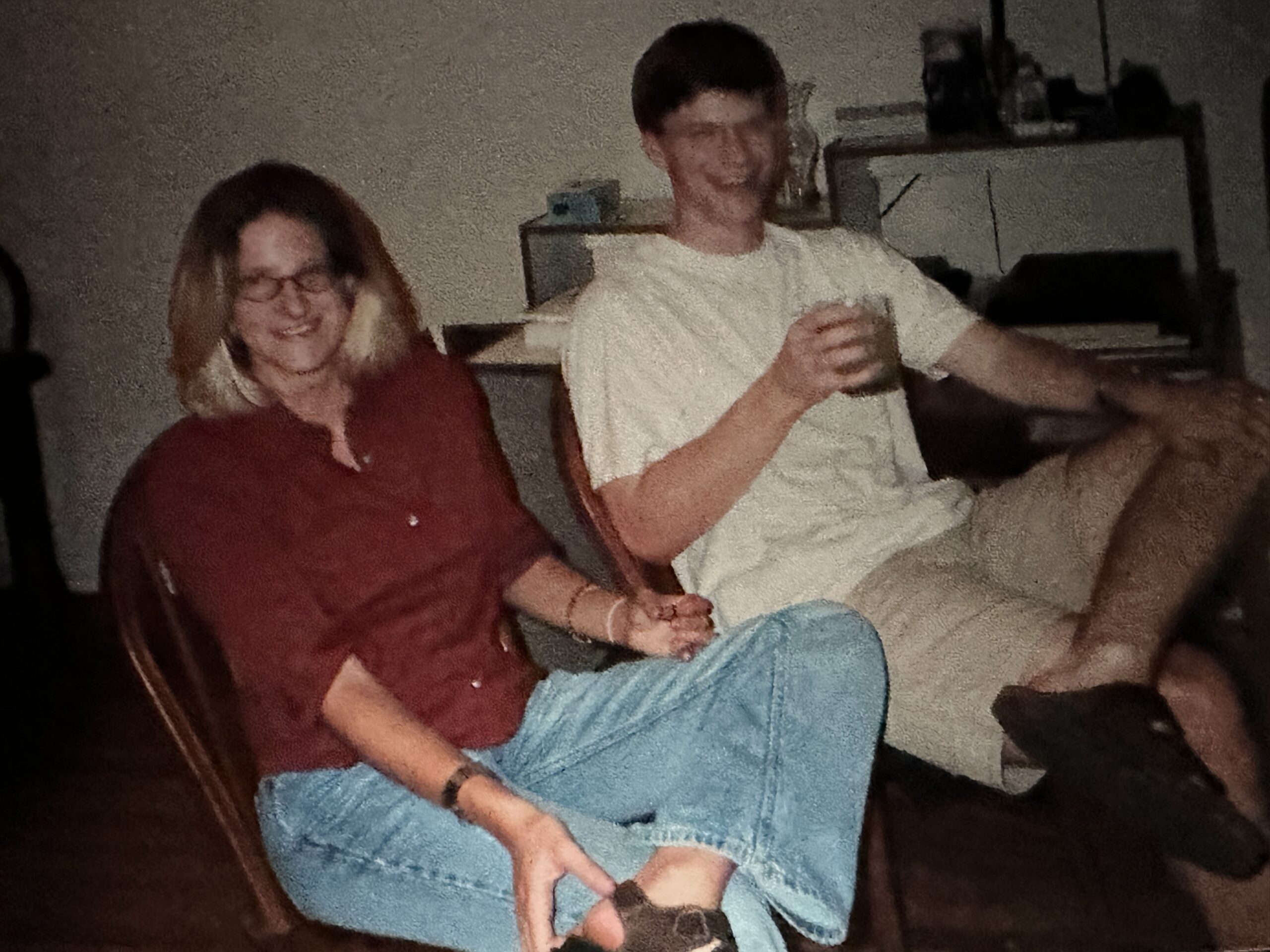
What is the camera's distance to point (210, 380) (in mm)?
1139

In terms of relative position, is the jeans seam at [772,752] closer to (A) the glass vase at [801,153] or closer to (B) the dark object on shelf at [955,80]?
(A) the glass vase at [801,153]

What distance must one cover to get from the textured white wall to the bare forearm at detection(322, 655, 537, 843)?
1.22 ft

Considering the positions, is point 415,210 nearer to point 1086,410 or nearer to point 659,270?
point 659,270

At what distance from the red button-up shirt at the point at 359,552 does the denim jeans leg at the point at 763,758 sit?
5.4 inches

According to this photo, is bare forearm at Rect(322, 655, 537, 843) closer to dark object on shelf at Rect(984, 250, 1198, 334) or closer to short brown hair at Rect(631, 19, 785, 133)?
short brown hair at Rect(631, 19, 785, 133)

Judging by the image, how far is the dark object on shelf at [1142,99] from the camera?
4.16 ft

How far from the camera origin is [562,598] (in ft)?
3.98

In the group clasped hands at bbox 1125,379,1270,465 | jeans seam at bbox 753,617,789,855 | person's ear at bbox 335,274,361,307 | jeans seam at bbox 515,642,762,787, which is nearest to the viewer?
jeans seam at bbox 753,617,789,855

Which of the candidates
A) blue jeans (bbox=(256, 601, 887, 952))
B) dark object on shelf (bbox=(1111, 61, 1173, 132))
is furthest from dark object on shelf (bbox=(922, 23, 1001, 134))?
blue jeans (bbox=(256, 601, 887, 952))

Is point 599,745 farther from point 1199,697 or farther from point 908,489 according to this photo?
point 1199,697

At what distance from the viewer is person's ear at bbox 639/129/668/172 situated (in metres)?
1.25

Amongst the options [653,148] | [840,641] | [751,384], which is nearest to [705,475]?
[751,384]

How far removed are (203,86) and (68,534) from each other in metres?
0.54

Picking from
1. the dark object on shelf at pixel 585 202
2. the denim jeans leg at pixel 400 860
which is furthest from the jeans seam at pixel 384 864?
the dark object on shelf at pixel 585 202
